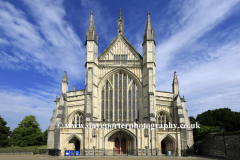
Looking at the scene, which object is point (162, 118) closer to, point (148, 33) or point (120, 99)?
point (120, 99)

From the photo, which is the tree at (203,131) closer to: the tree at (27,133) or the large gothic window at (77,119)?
the large gothic window at (77,119)

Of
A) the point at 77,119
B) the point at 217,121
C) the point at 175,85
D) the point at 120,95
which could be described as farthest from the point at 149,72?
the point at 217,121

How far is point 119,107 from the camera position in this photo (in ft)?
110

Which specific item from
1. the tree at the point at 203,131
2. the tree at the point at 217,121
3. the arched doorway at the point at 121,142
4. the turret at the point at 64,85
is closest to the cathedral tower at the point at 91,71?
the arched doorway at the point at 121,142

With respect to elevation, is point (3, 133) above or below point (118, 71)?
below

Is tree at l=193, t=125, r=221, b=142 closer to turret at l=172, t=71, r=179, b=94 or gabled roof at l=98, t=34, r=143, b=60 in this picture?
turret at l=172, t=71, r=179, b=94

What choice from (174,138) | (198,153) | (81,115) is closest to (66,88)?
(81,115)

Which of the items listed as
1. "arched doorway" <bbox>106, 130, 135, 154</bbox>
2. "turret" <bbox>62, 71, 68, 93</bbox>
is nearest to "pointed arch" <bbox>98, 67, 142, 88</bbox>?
"turret" <bbox>62, 71, 68, 93</bbox>

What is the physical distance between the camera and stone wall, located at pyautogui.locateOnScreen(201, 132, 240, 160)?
73.9 ft

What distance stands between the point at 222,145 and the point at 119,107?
15.5 metres

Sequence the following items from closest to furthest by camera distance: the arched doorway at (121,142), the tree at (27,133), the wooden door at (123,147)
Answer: the arched doorway at (121,142) → the wooden door at (123,147) → the tree at (27,133)

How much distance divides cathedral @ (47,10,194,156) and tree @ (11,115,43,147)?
714 inches

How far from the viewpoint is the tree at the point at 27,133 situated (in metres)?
48.9

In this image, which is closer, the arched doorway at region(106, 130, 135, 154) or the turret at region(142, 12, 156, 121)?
the arched doorway at region(106, 130, 135, 154)
